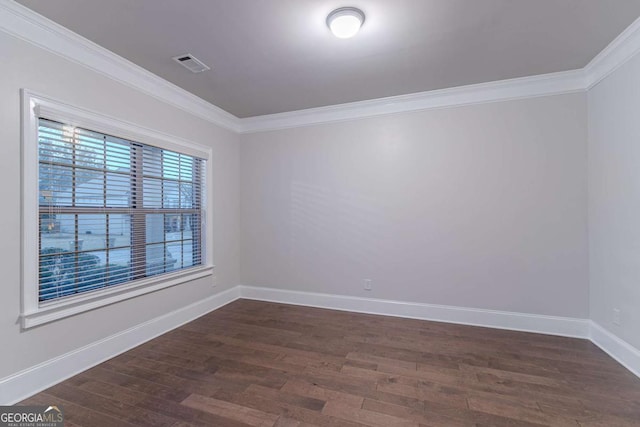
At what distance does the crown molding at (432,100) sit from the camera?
295cm

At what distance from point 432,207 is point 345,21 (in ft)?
7.41

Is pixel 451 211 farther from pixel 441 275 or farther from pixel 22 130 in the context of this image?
pixel 22 130

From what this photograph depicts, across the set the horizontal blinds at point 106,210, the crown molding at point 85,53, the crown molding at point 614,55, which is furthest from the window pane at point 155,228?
the crown molding at point 614,55

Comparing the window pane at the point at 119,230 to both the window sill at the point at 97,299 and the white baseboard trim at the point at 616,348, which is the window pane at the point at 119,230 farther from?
the white baseboard trim at the point at 616,348

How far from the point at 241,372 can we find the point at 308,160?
107 inches

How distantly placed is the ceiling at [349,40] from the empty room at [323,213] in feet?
0.07

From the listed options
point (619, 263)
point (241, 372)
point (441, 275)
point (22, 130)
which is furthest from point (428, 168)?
point (22, 130)

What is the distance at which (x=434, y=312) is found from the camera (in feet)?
11.2

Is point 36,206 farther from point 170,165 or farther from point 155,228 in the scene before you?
point 170,165

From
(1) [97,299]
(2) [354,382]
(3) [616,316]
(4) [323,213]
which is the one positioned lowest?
(2) [354,382]

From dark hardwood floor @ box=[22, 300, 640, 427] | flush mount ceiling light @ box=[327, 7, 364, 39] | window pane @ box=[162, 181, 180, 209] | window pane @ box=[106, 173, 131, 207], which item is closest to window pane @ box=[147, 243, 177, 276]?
window pane @ box=[162, 181, 180, 209]

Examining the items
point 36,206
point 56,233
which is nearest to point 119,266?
point 56,233

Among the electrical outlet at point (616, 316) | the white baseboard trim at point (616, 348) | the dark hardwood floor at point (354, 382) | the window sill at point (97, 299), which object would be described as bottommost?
the dark hardwood floor at point (354, 382)

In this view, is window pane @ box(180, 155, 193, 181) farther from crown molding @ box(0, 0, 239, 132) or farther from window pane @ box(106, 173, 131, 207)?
window pane @ box(106, 173, 131, 207)
